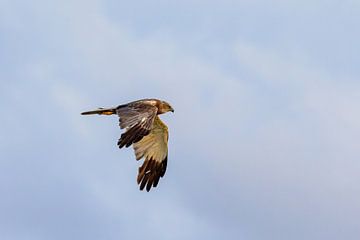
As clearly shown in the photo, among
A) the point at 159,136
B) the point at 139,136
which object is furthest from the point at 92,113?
the point at 139,136

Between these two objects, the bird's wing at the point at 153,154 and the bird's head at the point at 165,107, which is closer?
the bird's head at the point at 165,107

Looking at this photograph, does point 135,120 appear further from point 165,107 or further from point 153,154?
point 153,154

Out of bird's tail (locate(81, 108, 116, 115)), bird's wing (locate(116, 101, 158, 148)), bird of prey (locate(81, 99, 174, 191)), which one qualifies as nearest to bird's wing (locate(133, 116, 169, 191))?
bird of prey (locate(81, 99, 174, 191))

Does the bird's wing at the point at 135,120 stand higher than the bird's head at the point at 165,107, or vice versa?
the bird's head at the point at 165,107

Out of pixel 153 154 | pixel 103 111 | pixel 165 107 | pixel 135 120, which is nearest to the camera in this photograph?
pixel 135 120

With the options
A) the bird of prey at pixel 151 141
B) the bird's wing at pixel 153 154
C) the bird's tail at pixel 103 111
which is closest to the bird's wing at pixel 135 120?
the bird of prey at pixel 151 141

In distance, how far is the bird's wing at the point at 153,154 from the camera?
132ft

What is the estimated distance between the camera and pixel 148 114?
3656 centimetres

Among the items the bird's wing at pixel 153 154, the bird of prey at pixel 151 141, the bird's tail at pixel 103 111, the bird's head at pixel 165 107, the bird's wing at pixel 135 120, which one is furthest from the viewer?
the bird's wing at pixel 153 154

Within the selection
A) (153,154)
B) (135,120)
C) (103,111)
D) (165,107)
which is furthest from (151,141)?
(135,120)

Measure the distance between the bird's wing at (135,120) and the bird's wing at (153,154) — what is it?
309cm

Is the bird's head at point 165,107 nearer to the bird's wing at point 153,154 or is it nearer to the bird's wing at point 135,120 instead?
the bird's wing at point 153,154

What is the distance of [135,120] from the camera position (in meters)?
35.9

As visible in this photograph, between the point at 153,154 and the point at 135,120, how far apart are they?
204 inches
